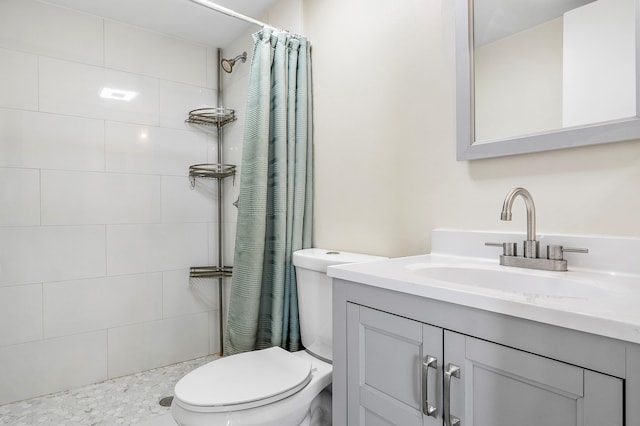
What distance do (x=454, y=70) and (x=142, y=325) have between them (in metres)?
2.23

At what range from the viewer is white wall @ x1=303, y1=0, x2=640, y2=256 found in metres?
1.00

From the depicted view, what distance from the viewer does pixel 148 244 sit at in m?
2.31

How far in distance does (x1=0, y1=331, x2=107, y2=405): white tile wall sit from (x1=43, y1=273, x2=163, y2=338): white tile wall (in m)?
0.07

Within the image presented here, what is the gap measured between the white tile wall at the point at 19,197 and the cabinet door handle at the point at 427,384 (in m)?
2.13

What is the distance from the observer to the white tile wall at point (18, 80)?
1902 millimetres

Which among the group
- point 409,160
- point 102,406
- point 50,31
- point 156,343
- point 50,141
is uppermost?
point 50,31

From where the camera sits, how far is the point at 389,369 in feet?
2.95

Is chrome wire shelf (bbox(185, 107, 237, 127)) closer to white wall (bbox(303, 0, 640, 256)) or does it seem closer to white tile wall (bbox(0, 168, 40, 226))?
white wall (bbox(303, 0, 640, 256))

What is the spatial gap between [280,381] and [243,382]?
0.41 ft

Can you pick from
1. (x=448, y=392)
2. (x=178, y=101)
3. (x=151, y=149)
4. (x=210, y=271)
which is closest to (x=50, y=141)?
(x=151, y=149)

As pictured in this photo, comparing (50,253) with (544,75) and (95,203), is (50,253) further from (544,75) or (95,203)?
(544,75)

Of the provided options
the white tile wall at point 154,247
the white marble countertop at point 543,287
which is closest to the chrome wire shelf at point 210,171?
the white tile wall at point 154,247

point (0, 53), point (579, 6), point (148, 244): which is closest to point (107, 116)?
point (0, 53)

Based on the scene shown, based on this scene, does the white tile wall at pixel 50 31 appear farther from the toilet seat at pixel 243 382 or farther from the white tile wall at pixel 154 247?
the toilet seat at pixel 243 382
